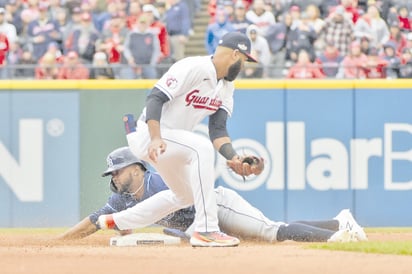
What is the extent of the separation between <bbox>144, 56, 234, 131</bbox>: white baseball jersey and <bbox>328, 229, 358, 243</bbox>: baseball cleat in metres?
1.45

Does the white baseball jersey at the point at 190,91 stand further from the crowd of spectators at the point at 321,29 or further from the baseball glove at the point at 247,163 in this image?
the crowd of spectators at the point at 321,29

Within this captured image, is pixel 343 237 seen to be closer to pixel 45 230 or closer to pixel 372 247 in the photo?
pixel 372 247

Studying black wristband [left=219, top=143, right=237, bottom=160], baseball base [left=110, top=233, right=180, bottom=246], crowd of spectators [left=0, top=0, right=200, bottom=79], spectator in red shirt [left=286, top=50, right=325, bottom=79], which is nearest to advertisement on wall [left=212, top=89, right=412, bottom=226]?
spectator in red shirt [left=286, top=50, right=325, bottom=79]

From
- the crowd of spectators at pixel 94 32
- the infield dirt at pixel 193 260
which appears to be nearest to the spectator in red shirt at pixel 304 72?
the crowd of spectators at pixel 94 32

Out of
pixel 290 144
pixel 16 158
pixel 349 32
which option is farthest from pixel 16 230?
pixel 349 32

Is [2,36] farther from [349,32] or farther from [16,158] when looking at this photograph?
[349,32]

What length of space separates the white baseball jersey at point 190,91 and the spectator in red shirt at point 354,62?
193 inches

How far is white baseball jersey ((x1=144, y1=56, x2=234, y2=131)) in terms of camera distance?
9547 mm

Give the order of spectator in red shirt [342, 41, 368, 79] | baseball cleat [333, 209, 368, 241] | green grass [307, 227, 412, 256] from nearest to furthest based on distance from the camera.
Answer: green grass [307, 227, 412, 256] < baseball cleat [333, 209, 368, 241] < spectator in red shirt [342, 41, 368, 79]

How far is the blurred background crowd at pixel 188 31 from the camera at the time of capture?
1641 centimetres

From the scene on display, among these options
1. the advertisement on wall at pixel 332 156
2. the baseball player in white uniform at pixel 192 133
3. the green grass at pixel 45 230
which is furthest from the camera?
the advertisement on wall at pixel 332 156

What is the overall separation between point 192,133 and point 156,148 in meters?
0.53

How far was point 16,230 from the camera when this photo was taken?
13.9 meters

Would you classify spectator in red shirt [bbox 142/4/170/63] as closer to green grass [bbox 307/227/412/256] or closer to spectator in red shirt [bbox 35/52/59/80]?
spectator in red shirt [bbox 35/52/59/80]
